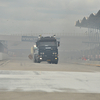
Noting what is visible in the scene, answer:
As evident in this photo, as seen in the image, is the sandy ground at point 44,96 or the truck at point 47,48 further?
the truck at point 47,48

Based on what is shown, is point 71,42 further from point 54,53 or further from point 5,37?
point 54,53

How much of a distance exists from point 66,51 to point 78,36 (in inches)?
409

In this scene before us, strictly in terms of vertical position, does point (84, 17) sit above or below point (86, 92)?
above

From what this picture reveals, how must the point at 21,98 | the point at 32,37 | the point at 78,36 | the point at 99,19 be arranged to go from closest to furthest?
the point at 21,98, the point at 99,19, the point at 78,36, the point at 32,37

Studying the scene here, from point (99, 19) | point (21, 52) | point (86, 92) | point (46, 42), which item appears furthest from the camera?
point (21, 52)

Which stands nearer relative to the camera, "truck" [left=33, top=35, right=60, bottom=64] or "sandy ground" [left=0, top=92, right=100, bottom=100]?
"sandy ground" [left=0, top=92, right=100, bottom=100]

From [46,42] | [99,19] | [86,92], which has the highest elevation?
[99,19]

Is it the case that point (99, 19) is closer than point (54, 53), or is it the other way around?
point (54, 53)

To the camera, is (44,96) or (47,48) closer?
(44,96)

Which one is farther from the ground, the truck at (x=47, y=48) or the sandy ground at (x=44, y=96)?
the truck at (x=47, y=48)

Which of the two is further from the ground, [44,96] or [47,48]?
[47,48]

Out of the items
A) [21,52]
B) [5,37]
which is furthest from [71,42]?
[21,52]

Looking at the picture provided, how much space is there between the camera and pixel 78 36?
115 meters

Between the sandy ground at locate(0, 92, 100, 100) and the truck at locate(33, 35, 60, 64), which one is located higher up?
the truck at locate(33, 35, 60, 64)
